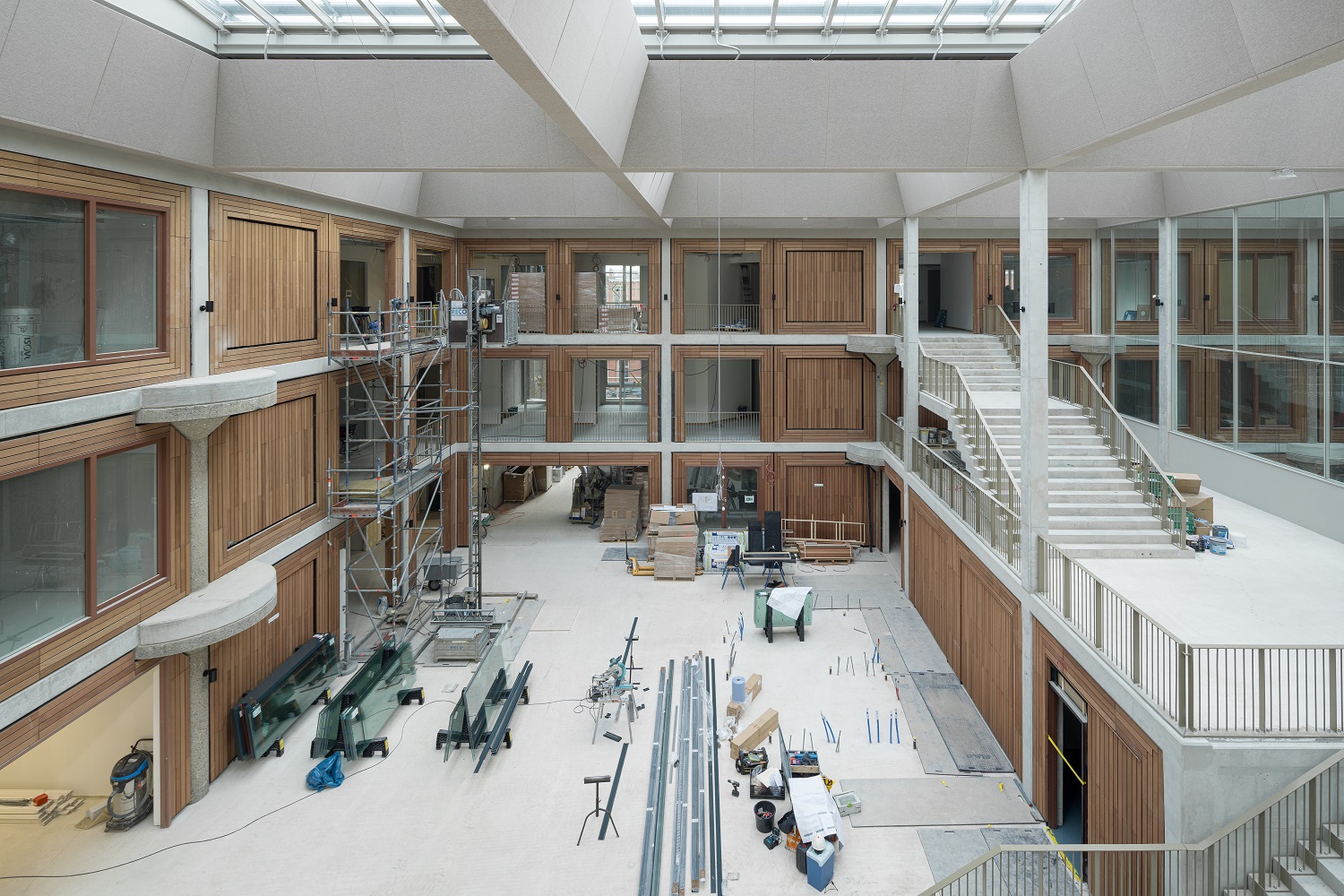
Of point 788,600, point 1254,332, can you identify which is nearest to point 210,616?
point 788,600

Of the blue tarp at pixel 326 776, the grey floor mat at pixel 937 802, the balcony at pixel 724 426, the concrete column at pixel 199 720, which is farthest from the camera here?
the balcony at pixel 724 426

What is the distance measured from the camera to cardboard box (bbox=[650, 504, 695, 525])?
2042 cm

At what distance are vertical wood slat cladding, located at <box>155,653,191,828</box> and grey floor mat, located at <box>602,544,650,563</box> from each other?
11.4 metres

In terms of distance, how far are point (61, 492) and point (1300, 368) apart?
1669 centimetres

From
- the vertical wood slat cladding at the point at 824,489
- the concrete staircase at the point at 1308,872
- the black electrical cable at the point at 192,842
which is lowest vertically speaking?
the black electrical cable at the point at 192,842

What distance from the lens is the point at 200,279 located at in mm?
10586

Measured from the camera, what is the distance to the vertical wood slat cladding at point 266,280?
1105 cm

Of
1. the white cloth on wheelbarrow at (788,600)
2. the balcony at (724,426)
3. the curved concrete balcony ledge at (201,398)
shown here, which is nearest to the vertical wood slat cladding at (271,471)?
the curved concrete balcony ledge at (201,398)

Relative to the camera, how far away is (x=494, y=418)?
23.7m

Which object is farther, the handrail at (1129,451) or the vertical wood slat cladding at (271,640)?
the handrail at (1129,451)

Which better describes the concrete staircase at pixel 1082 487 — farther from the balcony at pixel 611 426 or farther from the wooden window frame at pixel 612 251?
the balcony at pixel 611 426

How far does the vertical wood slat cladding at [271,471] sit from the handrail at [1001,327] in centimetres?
1364

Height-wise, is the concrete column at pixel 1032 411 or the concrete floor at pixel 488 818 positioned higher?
the concrete column at pixel 1032 411

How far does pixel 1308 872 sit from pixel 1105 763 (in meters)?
1.84
